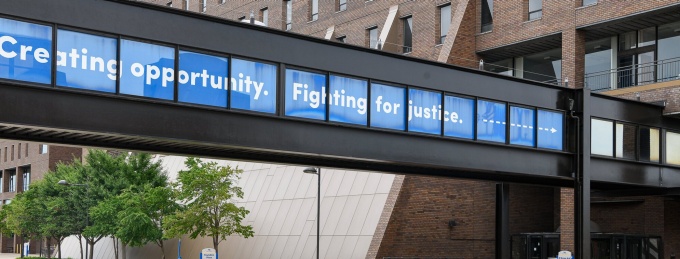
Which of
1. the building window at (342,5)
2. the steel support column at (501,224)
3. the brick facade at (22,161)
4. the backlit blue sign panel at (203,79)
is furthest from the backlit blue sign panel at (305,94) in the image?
the brick facade at (22,161)

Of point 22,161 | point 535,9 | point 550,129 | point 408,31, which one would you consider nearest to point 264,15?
point 408,31

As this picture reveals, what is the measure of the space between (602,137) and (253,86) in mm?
12816

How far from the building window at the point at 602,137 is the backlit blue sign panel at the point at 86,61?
15.5 m

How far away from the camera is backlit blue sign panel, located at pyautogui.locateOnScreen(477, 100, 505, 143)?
23734 millimetres

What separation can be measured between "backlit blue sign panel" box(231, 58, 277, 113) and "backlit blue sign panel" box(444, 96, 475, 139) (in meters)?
5.45

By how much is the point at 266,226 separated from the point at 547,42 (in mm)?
19683

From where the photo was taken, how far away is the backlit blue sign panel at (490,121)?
23734mm

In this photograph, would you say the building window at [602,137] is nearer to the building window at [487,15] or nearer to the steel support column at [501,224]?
the steel support column at [501,224]

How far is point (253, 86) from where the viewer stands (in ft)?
63.0

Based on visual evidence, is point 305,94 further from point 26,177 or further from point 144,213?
point 26,177

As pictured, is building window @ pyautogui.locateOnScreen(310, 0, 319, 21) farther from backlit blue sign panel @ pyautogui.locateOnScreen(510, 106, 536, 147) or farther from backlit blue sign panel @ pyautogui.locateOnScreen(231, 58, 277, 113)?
backlit blue sign panel @ pyautogui.locateOnScreen(231, 58, 277, 113)

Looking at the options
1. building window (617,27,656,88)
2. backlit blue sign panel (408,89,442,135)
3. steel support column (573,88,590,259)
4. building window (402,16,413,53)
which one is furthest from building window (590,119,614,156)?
building window (402,16,413,53)

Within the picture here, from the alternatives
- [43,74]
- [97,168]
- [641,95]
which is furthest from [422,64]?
[97,168]

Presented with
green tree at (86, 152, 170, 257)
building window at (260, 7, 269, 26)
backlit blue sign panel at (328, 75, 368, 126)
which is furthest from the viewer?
building window at (260, 7, 269, 26)
